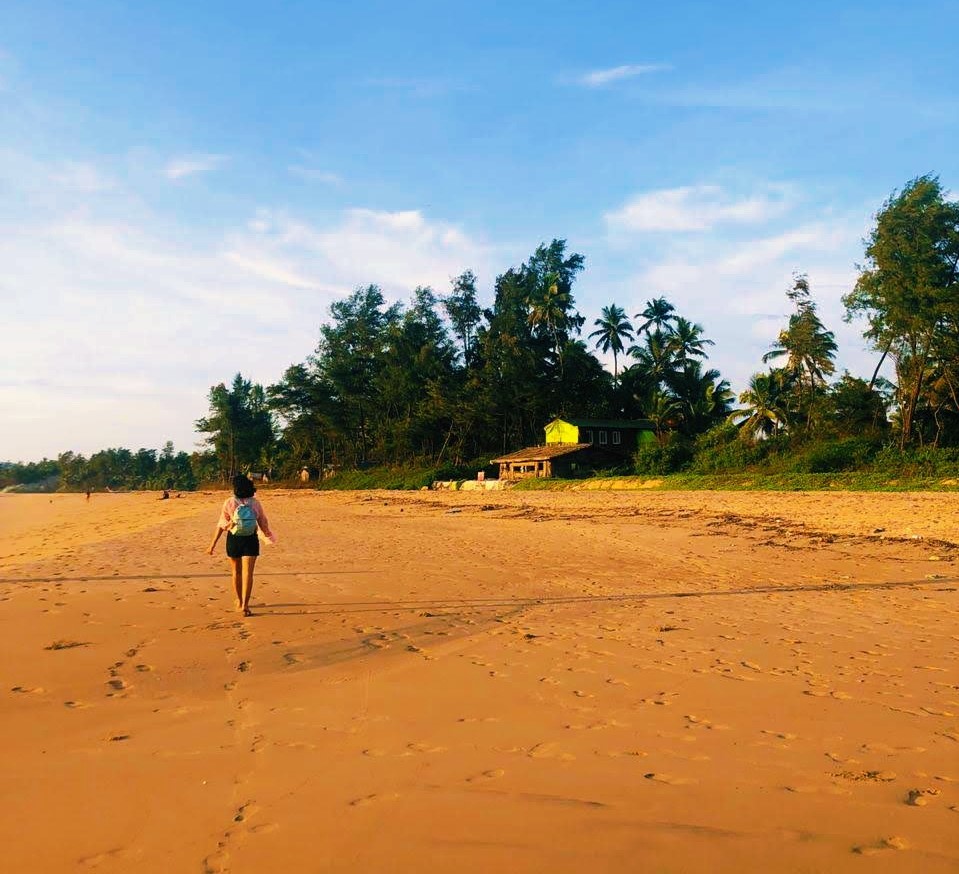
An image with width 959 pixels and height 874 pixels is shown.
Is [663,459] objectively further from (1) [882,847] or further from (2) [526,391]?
(1) [882,847]

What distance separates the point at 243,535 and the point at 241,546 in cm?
15

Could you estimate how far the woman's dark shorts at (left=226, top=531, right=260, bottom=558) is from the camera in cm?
852

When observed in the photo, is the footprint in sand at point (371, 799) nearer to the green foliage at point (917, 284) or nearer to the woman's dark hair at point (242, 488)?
the woman's dark hair at point (242, 488)

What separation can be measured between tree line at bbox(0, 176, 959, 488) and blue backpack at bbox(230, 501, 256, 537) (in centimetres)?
3509

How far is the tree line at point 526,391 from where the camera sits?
140 ft

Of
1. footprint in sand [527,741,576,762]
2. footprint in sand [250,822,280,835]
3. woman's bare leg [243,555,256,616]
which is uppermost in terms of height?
woman's bare leg [243,555,256,616]

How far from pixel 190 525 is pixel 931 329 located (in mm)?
35420

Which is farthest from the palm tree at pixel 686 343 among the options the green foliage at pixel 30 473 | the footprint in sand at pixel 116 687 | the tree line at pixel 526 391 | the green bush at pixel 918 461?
the green foliage at pixel 30 473

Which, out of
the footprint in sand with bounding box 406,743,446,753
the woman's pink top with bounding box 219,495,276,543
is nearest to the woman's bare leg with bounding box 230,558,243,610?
the woman's pink top with bounding box 219,495,276,543

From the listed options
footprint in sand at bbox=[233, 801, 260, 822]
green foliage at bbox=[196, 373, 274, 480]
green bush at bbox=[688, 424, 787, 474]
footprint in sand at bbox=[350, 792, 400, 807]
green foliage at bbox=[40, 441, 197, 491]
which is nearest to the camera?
footprint in sand at bbox=[233, 801, 260, 822]

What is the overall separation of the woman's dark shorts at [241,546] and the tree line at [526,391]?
35239 millimetres

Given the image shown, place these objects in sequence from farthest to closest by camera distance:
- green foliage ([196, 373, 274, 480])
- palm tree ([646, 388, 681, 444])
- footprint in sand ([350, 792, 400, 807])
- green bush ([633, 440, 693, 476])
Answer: green foliage ([196, 373, 274, 480])
palm tree ([646, 388, 681, 444])
green bush ([633, 440, 693, 476])
footprint in sand ([350, 792, 400, 807])

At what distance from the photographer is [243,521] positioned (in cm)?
875

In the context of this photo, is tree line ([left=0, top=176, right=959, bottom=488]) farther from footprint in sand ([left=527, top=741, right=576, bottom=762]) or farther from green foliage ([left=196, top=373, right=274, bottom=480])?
footprint in sand ([left=527, top=741, right=576, bottom=762])
